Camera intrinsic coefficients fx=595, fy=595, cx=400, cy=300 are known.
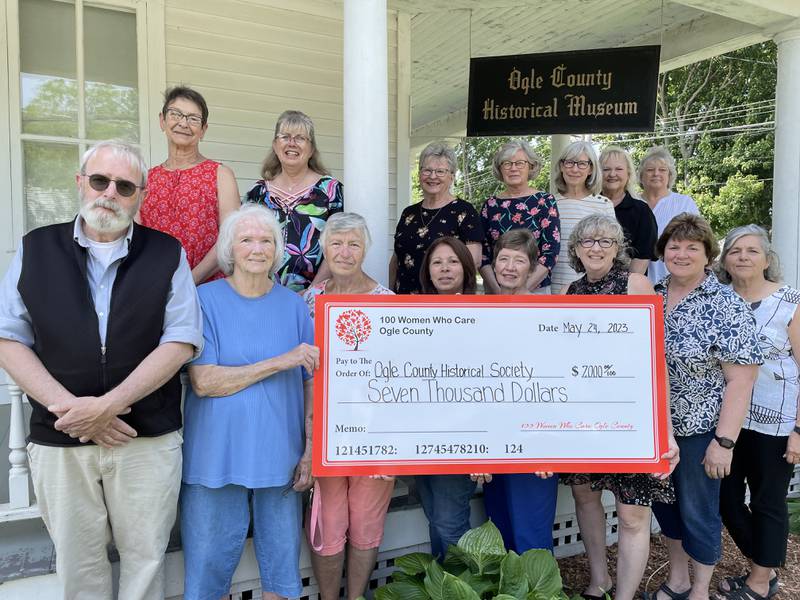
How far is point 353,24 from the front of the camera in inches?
109

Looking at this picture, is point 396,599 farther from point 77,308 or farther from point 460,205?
point 460,205

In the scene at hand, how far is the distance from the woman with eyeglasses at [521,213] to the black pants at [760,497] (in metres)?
1.25

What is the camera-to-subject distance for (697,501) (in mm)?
2510

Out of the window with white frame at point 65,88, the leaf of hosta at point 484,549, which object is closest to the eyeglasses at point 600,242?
the leaf of hosta at point 484,549

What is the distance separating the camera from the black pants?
8.94 feet

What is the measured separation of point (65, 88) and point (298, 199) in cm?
243

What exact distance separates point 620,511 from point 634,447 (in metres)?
0.43

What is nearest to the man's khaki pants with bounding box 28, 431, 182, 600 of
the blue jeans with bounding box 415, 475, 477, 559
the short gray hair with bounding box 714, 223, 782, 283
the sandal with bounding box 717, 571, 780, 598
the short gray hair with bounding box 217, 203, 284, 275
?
the short gray hair with bounding box 217, 203, 284, 275

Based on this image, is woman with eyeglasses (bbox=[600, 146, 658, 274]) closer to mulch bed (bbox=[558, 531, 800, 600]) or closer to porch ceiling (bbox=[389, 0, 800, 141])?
porch ceiling (bbox=[389, 0, 800, 141])

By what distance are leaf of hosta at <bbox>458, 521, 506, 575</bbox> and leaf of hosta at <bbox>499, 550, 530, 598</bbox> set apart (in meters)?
Result: 0.04

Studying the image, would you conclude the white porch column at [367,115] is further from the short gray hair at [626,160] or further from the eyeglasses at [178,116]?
the short gray hair at [626,160]

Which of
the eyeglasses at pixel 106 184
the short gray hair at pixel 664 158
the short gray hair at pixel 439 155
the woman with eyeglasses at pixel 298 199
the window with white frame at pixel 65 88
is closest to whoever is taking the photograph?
the eyeglasses at pixel 106 184

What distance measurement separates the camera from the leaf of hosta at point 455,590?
6.60 feet

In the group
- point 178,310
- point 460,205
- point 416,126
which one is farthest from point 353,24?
point 416,126
